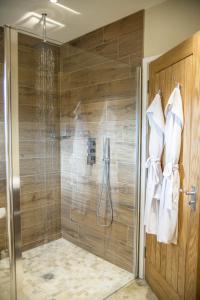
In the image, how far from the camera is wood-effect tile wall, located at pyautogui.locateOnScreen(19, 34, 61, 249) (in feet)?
8.61

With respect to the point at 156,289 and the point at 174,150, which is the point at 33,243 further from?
the point at 174,150

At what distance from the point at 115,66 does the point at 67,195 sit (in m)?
1.62

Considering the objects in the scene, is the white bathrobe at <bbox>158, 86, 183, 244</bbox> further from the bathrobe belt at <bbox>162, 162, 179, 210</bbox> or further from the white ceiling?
the white ceiling

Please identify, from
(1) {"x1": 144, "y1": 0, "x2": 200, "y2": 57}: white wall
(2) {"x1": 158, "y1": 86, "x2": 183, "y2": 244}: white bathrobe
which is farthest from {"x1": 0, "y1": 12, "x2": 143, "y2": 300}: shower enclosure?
(2) {"x1": 158, "y1": 86, "x2": 183, "y2": 244}: white bathrobe

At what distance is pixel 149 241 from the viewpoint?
2275mm

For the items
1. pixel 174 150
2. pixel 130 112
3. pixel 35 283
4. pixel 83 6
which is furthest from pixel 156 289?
pixel 83 6

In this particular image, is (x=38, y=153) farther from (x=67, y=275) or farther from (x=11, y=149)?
(x=67, y=275)

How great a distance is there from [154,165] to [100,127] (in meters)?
0.87

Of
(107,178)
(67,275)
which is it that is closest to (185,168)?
(107,178)

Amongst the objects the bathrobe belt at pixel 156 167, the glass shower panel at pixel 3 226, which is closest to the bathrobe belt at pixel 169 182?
the bathrobe belt at pixel 156 167

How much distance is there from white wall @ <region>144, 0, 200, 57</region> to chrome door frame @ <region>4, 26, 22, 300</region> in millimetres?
1208

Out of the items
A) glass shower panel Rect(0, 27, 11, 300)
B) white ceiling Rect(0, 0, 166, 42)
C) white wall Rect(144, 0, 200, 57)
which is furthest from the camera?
white ceiling Rect(0, 0, 166, 42)

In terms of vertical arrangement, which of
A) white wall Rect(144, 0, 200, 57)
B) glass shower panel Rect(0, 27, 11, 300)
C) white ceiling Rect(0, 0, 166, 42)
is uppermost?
white ceiling Rect(0, 0, 166, 42)

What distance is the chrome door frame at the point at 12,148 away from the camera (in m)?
1.62
